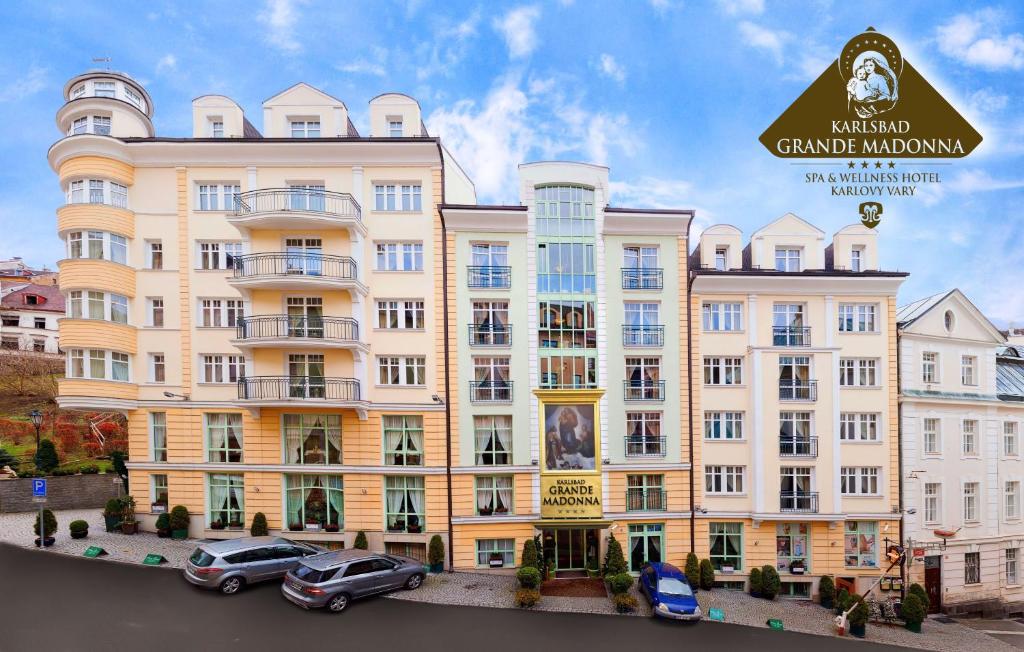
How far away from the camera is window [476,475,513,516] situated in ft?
74.8

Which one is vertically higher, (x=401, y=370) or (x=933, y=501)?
(x=401, y=370)

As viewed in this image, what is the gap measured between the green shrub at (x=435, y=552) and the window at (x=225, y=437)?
10.2 m

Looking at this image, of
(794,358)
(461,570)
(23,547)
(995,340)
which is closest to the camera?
(23,547)

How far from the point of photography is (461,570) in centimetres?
2208

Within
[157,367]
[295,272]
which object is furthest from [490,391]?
[157,367]

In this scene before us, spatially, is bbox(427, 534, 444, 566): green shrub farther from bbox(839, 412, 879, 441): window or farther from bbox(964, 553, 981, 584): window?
bbox(964, 553, 981, 584): window

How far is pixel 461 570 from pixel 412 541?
2.66m

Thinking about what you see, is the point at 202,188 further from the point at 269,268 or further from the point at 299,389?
the point at 299,389

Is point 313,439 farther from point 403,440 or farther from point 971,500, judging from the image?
point 971,500

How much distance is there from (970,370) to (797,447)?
11.8 meters

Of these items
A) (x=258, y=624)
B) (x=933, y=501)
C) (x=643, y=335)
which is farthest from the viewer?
(x=933, y=501)

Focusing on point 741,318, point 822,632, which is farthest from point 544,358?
point 822,632

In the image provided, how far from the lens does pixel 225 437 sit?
75.2ft

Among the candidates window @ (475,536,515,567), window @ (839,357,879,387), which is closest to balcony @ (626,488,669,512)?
window @ (475,536,515,567)
